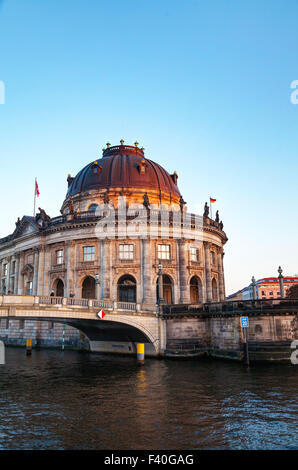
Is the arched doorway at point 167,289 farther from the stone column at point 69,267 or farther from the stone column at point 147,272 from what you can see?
the stone column at point 69,267

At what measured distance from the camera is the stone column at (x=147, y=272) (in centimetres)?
4472

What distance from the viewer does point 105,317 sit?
110 ft

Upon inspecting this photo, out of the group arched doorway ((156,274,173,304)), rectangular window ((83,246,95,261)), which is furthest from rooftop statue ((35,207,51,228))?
arched doorway ((156,274,173,304))

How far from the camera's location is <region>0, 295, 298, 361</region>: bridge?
102 feet

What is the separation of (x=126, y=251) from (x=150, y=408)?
2958cm

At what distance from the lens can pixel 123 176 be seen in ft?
183

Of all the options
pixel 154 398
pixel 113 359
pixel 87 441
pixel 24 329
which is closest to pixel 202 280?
pixel 113 359

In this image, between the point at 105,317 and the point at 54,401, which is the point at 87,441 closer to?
the point at 54,401

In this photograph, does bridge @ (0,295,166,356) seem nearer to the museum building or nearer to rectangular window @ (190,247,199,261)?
the museum building

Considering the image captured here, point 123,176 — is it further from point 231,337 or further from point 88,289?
point 231,337

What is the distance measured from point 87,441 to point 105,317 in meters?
20.2

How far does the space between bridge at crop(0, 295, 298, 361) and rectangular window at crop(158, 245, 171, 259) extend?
30.3 ft

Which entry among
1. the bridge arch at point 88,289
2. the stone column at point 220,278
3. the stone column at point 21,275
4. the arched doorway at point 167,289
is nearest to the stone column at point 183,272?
the arched doorway at point 167,289

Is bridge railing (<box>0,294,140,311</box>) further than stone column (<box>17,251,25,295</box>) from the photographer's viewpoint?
Answer: No
